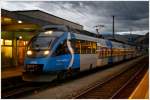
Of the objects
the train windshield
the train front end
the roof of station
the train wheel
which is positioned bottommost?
the train wheel

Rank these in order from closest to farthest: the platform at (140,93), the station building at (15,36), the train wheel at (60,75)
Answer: the platform at (140,93), the train wheel at (60,75), the station building at (15,36)

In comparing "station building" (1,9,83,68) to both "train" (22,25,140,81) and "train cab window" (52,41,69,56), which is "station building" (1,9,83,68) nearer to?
"train" (22,25,140,81)

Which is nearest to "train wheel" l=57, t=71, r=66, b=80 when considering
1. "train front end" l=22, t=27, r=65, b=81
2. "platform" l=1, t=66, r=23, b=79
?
"train front end" l=22, t=27, r=65, b=81

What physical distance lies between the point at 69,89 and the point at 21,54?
11.5 metres

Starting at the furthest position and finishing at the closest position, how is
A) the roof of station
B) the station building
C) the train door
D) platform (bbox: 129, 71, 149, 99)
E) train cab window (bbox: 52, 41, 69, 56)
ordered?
1. the train door
2. the station building
3. the roof of station
4. train cab window (bbox: 52, 41, 69, 56)
5. platform (bbox: 129, 71, 149, 99)

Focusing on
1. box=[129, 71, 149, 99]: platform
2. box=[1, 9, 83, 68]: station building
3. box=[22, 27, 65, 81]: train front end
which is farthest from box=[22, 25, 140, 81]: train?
box=[129, 71, 149, 99]: platform

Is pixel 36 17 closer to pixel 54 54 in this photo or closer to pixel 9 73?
pixel 9 73

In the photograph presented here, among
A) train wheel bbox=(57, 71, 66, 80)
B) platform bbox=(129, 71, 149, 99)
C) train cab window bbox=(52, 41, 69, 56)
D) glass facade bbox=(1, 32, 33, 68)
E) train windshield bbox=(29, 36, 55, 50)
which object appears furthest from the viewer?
glass facade bbox=(1, 32, 33, 68)

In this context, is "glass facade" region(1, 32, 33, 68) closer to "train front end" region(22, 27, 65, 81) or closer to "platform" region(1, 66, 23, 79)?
"platform" region(1, 66, 23, 79)

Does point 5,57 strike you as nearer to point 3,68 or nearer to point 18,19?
point 3,68

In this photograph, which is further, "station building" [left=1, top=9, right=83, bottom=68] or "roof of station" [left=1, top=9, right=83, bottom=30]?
"station building" [left=1, top=9, right=83, bottom=68]

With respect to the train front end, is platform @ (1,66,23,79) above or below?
below

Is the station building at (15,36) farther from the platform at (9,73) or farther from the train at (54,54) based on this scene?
the train at (54,54)

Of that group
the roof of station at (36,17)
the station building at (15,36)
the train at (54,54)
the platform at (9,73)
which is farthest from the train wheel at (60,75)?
the station building at (15,36)
